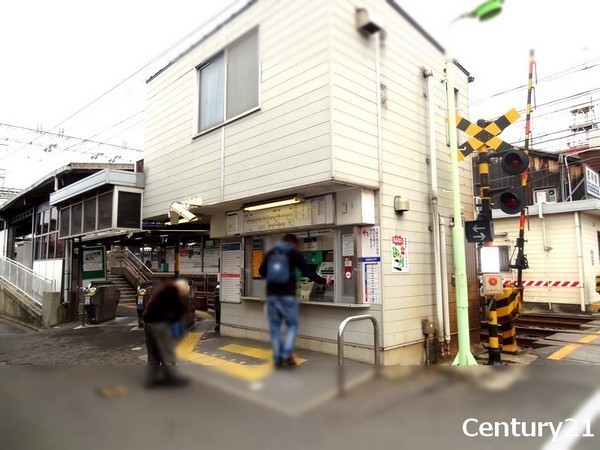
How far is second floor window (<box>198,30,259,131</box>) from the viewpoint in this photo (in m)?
1.59

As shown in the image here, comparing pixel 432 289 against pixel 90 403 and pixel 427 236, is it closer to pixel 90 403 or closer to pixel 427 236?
pixel 427 236

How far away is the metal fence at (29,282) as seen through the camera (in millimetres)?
8836

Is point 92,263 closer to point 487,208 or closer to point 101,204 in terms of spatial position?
point 101,204

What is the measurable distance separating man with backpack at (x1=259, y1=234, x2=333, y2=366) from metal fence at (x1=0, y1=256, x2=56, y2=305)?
966cm

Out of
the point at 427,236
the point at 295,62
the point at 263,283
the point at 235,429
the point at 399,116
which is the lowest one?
the point at 235,429

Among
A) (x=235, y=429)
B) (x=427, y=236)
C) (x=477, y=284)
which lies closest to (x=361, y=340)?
(x=427, y=236)

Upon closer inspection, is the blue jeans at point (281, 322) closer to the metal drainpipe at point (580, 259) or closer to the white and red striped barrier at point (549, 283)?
the white and red striped barrier at point (549, 283)

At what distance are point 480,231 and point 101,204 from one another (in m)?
5.89

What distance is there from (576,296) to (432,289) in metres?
7.57

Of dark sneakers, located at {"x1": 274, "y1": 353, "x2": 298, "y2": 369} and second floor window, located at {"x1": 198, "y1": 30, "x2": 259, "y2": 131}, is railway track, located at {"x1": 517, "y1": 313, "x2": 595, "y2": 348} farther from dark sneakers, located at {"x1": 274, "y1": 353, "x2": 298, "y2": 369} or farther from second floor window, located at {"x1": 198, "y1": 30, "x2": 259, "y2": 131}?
dark sneakers, located at {"x1": 274, "y1": 353, "x2": 298, "y2": 369}

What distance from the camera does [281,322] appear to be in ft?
3.57

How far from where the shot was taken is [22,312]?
909 centimetres

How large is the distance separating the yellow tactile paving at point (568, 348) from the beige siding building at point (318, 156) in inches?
50.0

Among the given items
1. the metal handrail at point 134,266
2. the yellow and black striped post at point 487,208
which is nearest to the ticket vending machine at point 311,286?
the metal handrail at point 134,266
